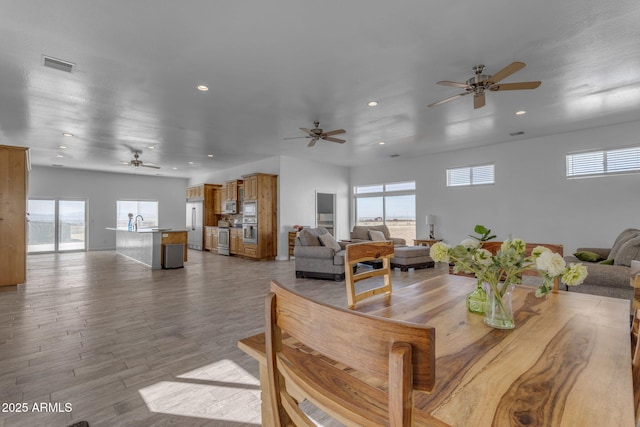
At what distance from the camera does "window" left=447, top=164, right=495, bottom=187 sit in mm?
7364

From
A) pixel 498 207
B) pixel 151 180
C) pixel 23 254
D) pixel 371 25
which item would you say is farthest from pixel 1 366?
pixel 151 180

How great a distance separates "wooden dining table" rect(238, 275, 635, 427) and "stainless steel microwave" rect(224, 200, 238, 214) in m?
8.60

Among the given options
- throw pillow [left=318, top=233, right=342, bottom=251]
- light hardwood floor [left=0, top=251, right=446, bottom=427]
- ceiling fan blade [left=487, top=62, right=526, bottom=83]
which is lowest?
light hardwood floor [left=0, top=251, right=446, bottom=427]

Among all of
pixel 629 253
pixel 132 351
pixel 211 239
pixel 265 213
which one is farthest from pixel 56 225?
pixel 629 253

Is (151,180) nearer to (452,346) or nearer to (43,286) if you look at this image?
(43,286)

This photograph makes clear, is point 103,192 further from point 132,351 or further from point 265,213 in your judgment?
point 132,351

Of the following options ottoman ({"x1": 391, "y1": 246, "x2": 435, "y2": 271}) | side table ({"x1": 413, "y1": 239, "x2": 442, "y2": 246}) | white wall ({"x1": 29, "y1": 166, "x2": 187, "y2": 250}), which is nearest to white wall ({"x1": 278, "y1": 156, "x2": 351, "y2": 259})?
side table ({"x1": 413, "y1": 239, "x2": 442, "y2": 246})

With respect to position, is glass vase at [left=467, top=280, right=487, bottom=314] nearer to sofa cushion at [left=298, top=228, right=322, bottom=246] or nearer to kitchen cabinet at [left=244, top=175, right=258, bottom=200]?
sofa cushion at [left=298, top=228, right=322, bottom=246]

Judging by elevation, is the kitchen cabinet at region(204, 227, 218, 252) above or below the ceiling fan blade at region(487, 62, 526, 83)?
below

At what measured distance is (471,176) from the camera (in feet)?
25.2

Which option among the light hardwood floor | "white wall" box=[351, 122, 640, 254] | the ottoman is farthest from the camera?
the ottoman

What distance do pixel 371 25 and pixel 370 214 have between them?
24.6 ft

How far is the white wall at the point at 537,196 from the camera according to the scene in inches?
225

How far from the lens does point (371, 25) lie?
2.77 meters
